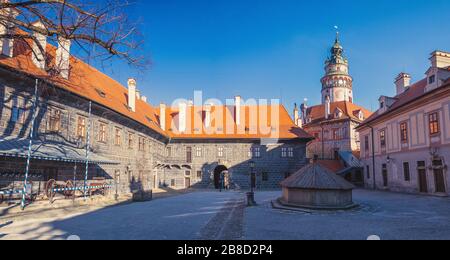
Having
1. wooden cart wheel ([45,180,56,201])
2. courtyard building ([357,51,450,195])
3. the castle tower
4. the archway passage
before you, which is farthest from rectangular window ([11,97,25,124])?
the castle tower

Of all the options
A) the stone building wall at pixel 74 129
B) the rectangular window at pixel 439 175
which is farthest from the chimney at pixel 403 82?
the stone building wall at pixel 74 129

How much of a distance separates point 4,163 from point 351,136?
41999mm

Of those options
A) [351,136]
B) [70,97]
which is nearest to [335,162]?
[351,136]

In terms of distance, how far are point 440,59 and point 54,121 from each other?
26.6 meters

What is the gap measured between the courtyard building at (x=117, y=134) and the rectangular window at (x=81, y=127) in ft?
0.21

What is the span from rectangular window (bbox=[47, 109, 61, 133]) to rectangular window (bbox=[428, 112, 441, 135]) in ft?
77.7

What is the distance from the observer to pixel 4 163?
12.8 meters

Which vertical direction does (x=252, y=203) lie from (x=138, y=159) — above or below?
below

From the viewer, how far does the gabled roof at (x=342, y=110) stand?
46.3 m

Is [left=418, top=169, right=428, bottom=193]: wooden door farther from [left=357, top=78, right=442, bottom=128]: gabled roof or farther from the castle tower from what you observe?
the castle tower

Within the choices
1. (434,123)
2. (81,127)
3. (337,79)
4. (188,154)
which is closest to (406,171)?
(434,123)

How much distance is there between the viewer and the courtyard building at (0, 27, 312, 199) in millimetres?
13391
